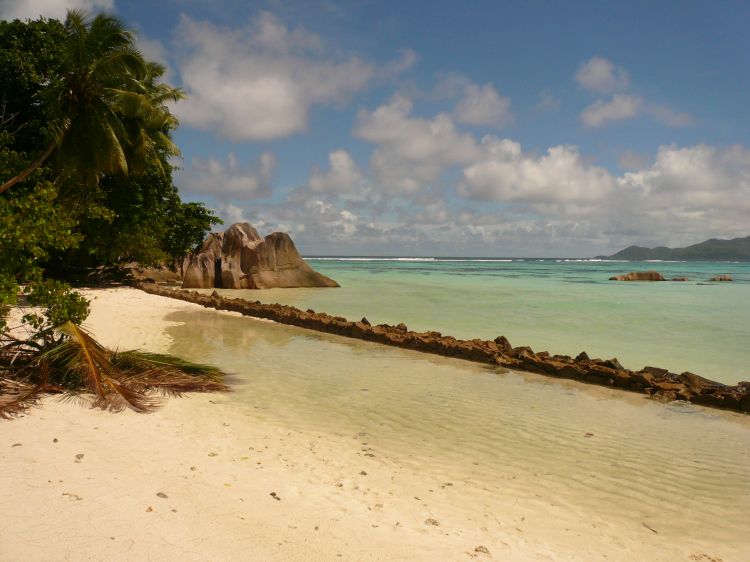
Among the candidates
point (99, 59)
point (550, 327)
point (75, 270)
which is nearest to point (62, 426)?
point (99, 59)

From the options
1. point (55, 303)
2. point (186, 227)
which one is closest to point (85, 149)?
point (55, 303)

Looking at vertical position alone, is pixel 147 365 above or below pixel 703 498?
above

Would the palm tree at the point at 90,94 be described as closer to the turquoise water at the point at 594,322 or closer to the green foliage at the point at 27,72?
the green foliage at the point at 27,72

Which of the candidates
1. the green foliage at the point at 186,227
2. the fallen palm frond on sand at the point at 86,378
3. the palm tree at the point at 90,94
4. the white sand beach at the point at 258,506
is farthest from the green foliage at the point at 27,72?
the white sand beach at the point at 258,506

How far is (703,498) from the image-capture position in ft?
17.0

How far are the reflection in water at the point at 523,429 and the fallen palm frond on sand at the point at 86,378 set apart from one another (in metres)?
1.14

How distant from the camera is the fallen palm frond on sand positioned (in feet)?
21.5

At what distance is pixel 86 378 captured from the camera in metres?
6.98

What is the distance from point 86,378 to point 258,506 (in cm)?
431

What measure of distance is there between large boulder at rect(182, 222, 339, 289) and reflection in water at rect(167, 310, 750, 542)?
2153 centimetres

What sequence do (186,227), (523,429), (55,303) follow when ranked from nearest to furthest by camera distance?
(523,429) → (55,303) → (186,227)

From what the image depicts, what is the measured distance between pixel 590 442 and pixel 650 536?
239 cm

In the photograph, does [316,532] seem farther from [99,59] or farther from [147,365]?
[99,59]

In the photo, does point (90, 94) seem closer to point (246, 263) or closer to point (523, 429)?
point (523, 429)
